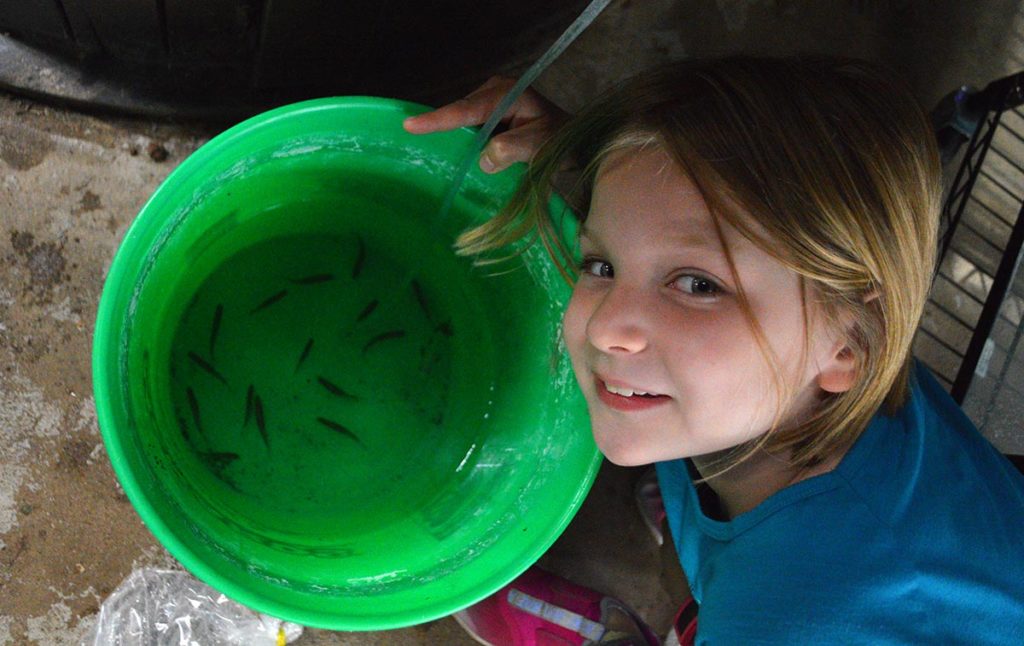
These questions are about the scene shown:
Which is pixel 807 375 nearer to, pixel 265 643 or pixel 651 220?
pixel 651 220

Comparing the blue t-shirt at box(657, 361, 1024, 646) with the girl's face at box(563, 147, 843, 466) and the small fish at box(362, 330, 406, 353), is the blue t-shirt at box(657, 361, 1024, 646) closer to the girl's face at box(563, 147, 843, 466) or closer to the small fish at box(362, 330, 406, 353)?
the girl's face at box(563, 147, 843, 466)

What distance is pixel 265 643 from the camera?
1413 mm

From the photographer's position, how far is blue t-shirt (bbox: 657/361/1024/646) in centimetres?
104

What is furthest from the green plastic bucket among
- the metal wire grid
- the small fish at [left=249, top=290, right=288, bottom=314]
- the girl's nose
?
the metal wire grid

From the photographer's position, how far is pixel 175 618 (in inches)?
54.8

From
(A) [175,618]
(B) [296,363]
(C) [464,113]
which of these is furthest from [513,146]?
(A) [175,618]

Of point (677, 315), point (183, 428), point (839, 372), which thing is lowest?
point (183, 428)

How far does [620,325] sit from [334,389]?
1.91 feet

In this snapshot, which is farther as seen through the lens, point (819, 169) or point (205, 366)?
point (205, 366)

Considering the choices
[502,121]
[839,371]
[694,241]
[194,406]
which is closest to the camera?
[694,241]

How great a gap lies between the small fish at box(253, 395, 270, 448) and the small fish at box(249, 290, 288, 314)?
13 cm

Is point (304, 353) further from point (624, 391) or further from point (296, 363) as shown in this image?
point (624, 391)

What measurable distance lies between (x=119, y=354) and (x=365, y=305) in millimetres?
458

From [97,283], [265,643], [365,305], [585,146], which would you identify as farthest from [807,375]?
[97,283]
